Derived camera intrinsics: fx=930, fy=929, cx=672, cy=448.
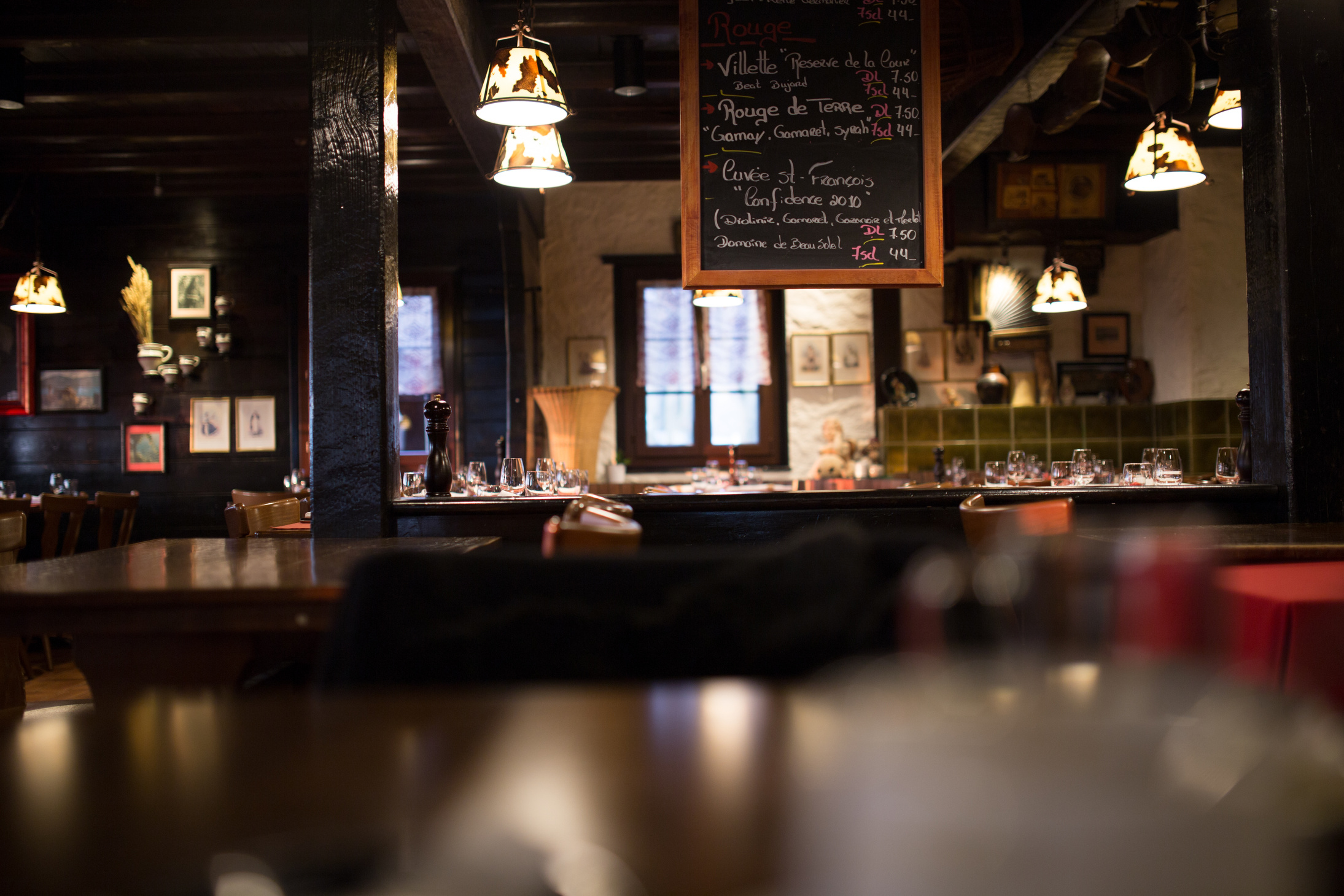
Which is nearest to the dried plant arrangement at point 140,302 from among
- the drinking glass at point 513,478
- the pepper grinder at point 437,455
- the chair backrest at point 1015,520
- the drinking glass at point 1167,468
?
the pepper grinder at point 437,455

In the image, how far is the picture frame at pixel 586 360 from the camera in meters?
7.78

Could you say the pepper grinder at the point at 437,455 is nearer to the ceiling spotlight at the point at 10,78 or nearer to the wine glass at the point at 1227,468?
the wine glass at the point at 1227,468

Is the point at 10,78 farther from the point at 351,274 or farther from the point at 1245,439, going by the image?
the point at 1245,439

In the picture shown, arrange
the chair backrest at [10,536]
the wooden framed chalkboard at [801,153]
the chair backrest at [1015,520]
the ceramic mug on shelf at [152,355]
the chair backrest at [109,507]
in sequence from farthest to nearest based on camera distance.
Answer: the ceramic mug on shelf at [152,355] → the chair backrest at [109,507] → the wooden framed chalkboard at [801,153] → the chair backrest at [10,536] → the chair backrest at [1015,520]

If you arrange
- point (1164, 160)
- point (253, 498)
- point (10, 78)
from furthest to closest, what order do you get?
point (253, 498) < point (10, 78) < point (1164, 160)

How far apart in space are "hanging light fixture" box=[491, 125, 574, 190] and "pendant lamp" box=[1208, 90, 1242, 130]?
8.22ft

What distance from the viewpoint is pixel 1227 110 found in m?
3.59

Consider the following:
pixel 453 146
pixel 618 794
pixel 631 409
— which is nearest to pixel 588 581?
pixel 618 794

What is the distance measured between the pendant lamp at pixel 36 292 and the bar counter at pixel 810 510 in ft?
17.0

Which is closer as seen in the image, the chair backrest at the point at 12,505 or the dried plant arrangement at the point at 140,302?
the chair backrest at the point at 12,505

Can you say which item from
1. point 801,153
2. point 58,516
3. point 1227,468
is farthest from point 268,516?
point 1227,468

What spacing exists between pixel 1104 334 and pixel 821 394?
2.36m

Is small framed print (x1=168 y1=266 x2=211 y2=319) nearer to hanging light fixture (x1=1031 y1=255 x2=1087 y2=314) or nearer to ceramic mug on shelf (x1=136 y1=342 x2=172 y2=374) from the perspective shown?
ceramic mug on shelf (x1=136 y1=342 x2=172 y2=374)

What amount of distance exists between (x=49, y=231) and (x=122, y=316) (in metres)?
0.89
